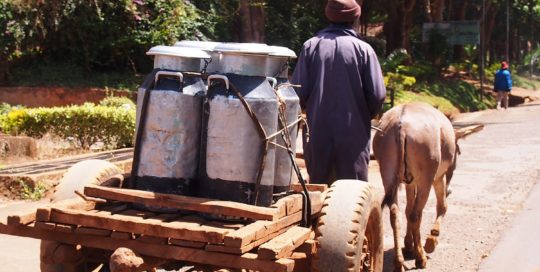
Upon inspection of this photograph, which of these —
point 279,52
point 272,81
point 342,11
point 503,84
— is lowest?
point 503,84

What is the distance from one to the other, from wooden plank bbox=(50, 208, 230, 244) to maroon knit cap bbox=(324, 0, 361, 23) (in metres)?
2.41

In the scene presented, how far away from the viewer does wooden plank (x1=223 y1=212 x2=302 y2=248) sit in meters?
3.32

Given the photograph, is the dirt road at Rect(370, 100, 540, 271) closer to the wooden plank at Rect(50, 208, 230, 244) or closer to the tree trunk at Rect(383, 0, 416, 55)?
the wooden plank at Rect(50, 208, 230, 244)

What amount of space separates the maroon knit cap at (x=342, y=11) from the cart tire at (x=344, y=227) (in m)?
1.67

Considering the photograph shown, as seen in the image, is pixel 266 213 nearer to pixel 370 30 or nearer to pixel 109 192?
pixel 109 192

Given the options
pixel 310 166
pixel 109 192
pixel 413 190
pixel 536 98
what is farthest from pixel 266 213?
pixel 536 98

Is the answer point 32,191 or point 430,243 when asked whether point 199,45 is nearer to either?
point 430,243

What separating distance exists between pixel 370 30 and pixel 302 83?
136 feet

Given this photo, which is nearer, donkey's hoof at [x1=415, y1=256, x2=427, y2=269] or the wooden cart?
the wooden cart

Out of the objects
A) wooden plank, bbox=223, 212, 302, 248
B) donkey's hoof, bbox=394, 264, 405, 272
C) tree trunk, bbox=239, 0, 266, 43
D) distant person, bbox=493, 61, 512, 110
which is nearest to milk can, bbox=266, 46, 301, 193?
wooden plank, bbox=223, 212, 302, 248

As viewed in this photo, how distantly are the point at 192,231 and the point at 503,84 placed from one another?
27.4m

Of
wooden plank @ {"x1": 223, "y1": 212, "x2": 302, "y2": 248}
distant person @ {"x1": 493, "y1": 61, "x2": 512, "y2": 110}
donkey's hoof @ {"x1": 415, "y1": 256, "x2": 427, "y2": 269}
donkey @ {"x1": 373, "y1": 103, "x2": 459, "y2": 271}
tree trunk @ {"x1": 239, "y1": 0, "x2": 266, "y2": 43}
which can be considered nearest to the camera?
wooden plank @ {"x1": 223, "y1": 212, "x2": 302, "y2": 248}

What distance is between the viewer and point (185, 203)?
12.4ft

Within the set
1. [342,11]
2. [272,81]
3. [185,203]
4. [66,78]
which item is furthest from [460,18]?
[185,203]
